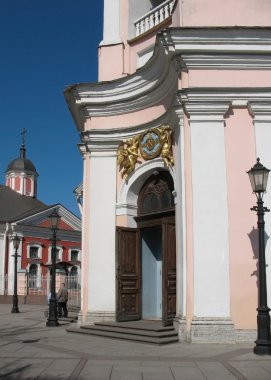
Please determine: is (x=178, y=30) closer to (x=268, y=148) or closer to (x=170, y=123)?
(x=170, y=123)

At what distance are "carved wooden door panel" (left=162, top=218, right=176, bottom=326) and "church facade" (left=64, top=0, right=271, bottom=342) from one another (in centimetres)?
3

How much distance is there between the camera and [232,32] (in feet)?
39.1

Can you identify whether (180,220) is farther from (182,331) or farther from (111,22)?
(111,22)

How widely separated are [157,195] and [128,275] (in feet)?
7.86

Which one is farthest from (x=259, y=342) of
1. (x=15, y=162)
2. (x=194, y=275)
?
(x=15, y=162)

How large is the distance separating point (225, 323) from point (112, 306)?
4.23 metres

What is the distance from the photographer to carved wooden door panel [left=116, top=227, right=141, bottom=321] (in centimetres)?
1391

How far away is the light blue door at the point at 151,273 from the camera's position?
569 inches

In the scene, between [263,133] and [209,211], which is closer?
[209,211]

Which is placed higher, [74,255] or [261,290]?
[74,255]

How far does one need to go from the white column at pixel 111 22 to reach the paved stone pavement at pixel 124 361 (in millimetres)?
9594

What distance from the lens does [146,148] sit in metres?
14.1

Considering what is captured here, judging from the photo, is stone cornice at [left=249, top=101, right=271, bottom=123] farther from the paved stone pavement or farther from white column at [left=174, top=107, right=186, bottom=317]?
the paved stone pavement

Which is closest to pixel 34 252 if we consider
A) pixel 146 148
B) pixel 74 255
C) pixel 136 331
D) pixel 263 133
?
pixel 74 255
